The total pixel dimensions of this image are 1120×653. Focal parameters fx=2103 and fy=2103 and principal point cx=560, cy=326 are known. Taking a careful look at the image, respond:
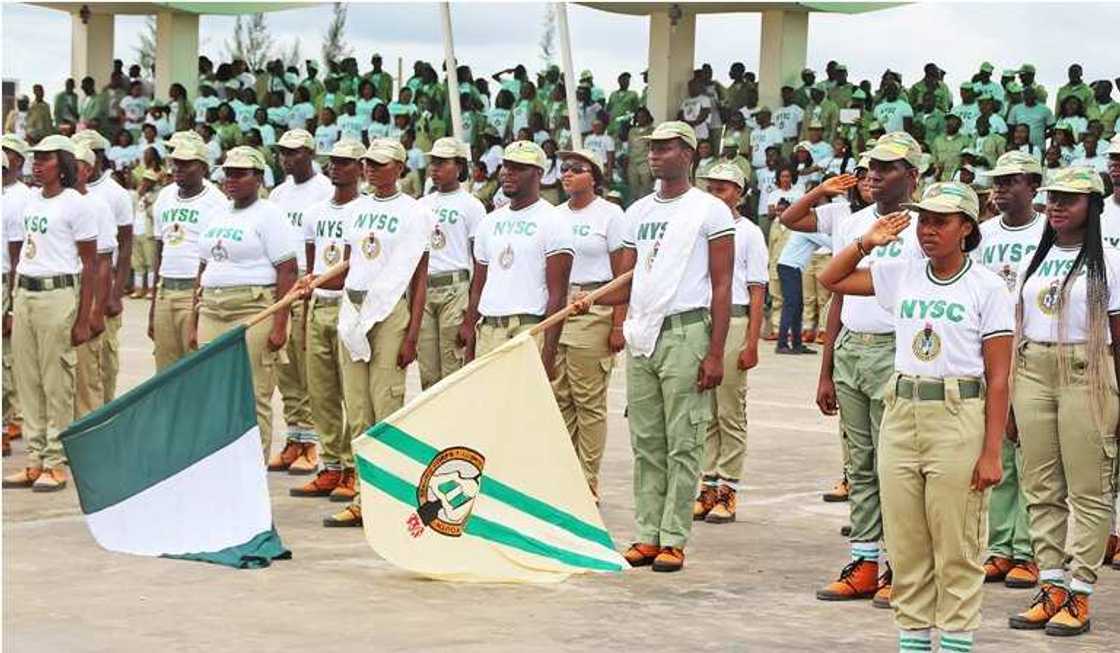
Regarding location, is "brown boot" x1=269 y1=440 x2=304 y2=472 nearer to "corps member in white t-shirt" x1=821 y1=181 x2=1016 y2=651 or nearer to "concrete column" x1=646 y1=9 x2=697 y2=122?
"corps member in white t-shirt" x1=821 y1=181 x2=1016 y2=651

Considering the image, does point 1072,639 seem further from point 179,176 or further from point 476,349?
point 179,176

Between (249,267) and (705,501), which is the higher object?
(249,267)

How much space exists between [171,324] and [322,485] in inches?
54.4

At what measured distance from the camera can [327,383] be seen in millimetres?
12820

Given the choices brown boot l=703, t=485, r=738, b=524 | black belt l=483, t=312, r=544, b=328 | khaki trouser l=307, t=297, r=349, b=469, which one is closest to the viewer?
black belt l=483, t=312, r=544, b=328

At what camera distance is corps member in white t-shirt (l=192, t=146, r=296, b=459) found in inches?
478

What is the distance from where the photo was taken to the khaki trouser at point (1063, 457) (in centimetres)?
910

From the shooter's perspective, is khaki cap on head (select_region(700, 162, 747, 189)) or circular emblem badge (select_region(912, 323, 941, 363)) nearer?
circular emblem badge (select_region(912, 323, 941, 363))

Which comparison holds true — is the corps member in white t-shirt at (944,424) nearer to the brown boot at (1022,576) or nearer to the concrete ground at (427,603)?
the concrete ground at (427,603)

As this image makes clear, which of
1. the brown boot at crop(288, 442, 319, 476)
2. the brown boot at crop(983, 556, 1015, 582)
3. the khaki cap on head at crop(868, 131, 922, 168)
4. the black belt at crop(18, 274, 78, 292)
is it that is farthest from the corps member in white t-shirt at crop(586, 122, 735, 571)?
the black belt at crop(18, 274, 78, 292)

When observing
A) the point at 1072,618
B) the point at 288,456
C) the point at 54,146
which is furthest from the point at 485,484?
the point at 54,146

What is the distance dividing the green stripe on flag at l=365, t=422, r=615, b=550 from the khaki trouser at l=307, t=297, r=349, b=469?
102 inches

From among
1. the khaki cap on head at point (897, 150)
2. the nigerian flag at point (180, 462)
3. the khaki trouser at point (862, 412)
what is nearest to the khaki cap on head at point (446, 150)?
the nigerian flag at point (180, 462)

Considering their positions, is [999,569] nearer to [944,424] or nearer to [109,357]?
[944,424]
